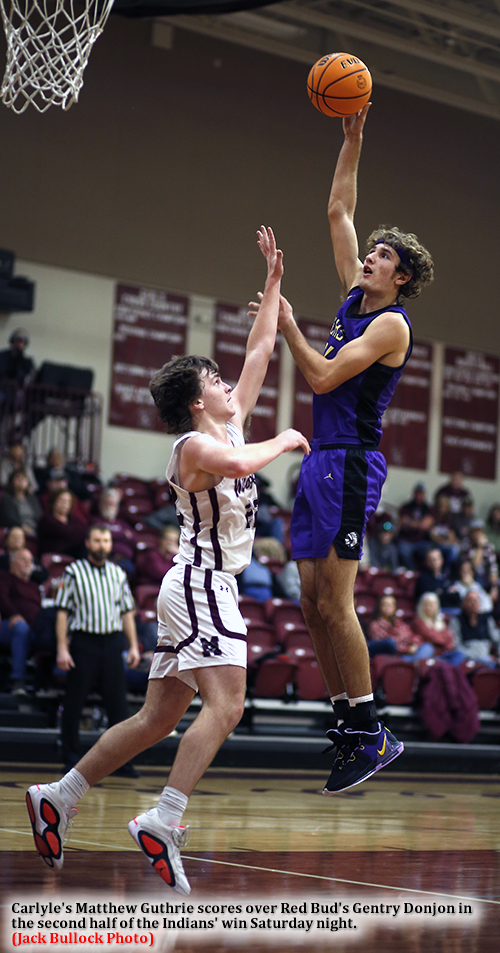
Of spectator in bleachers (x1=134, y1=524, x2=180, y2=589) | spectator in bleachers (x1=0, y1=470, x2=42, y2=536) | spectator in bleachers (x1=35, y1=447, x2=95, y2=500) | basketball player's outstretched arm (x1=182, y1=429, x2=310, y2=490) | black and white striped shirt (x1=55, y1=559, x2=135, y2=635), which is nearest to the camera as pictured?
basketball player's outstretched arm (x1=182, y1=429, x2=310, y2=490)

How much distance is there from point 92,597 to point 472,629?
6.10 meters

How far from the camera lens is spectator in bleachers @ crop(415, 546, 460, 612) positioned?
14398 millimetres

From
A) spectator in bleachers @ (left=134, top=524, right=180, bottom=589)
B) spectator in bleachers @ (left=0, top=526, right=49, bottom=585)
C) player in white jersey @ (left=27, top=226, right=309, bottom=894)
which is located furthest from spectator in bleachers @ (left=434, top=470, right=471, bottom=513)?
player in white jersey @ (left=27, top=226, right=309, bottom=894)

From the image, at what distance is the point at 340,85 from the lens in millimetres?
4859

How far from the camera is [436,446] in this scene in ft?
64.3

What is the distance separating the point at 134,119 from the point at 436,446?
7415 millimetres

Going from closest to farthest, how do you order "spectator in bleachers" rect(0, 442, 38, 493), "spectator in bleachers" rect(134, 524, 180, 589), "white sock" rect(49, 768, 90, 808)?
"white sock" rect(49, 768, 90, 808) → "spectator in bleachers" rect(134, 524, 180, 589) → "spectator in bleachers" rect(0, 442, 38, 493)

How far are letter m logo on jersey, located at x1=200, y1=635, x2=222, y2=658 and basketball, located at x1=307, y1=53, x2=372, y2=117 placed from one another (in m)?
2.33

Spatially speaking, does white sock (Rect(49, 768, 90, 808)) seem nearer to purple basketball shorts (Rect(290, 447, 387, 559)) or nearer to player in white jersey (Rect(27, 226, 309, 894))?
player in white jersey (Rect(27, 226, 309, 894))

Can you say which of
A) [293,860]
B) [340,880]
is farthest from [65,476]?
[340,880]

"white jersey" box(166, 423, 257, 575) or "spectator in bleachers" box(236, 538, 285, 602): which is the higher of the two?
"white jersey" box(166, 423, 257, 575)

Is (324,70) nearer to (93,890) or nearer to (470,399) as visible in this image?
(93,890)

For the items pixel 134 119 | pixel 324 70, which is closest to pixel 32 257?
pixel 134 119

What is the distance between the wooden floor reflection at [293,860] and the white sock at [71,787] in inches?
10.5
